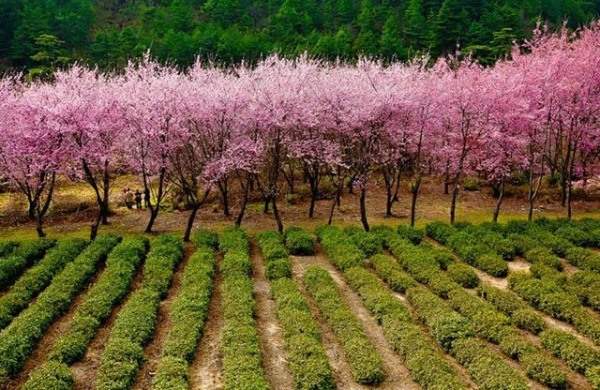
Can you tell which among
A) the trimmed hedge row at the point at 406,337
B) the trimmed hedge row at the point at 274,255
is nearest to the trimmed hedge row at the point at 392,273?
the trimmed hedge row at the point at 406,337

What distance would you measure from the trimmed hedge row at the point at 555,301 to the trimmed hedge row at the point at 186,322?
11.6 m

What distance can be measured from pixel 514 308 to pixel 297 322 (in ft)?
24.9

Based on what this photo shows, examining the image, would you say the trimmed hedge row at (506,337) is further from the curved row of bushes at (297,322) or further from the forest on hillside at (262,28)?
the forest on hillside at (262,28)

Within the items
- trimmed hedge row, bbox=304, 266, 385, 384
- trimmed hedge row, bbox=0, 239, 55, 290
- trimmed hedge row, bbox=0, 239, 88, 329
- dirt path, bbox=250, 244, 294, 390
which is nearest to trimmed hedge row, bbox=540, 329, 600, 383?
trimmed hedge row, bbox=304, 266, 385, 384

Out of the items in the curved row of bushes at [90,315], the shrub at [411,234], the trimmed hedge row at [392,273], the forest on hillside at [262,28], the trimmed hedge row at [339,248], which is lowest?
the curved row of bushes at [90,315]

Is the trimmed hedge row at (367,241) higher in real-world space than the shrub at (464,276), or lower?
higher

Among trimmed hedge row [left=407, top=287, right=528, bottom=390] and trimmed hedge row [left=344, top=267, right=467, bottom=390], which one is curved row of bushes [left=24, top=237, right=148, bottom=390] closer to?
trimmed hedge row [left=344, top=267, right=467, bottom=390]

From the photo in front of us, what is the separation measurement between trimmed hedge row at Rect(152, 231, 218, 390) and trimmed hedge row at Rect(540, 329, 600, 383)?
10604 mm

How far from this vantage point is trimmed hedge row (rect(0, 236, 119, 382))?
16266mm

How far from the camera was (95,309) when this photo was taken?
19141 millimetres

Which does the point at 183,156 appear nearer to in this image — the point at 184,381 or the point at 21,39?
the point at 184,381

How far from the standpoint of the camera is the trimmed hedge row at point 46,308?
1627cm

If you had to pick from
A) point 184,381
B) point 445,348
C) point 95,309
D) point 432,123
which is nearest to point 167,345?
point 184,381

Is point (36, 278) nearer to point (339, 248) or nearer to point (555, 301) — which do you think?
point (339, 248)
